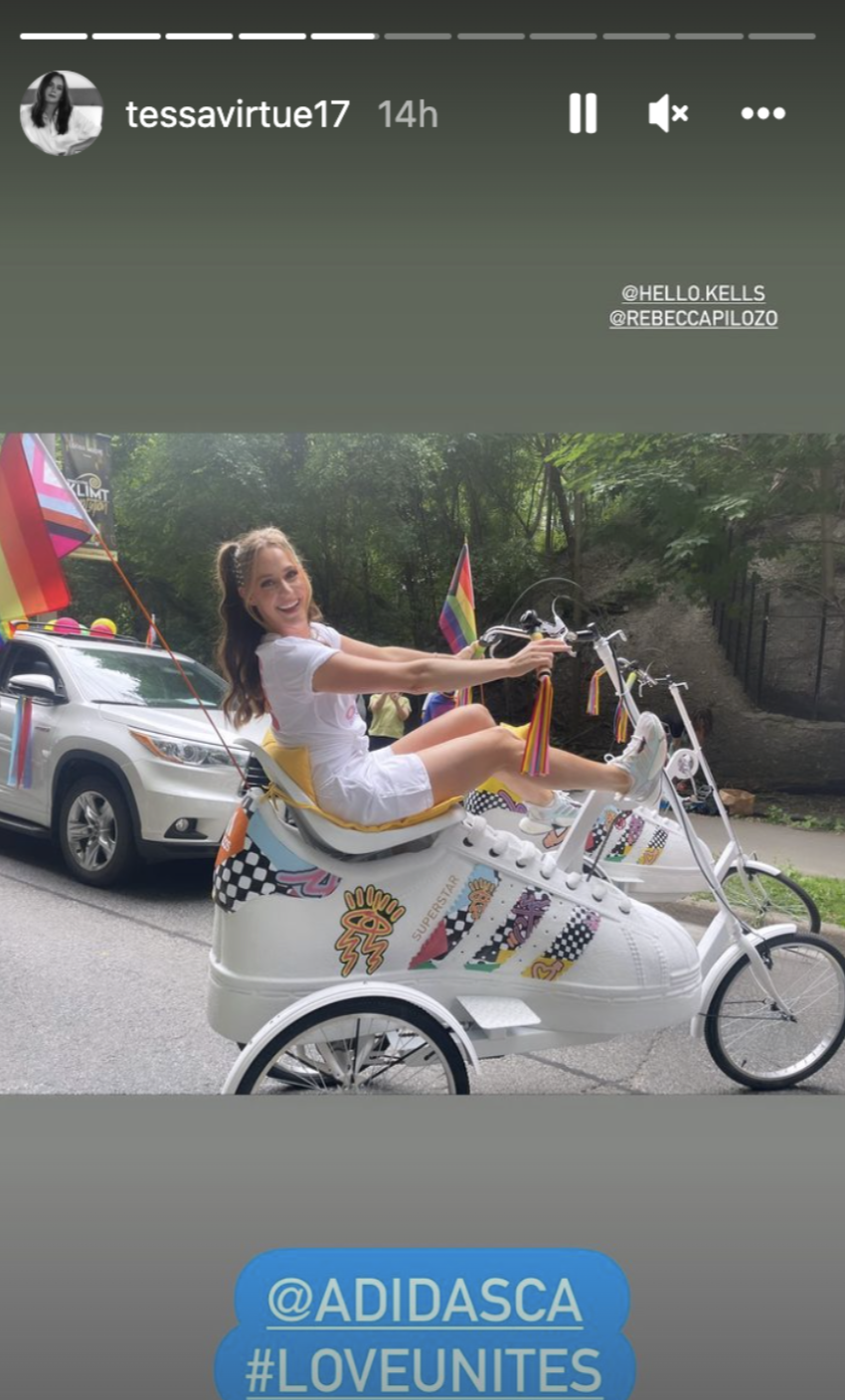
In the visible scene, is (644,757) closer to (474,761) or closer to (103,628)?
(474,761)

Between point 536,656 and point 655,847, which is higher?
point 536,656

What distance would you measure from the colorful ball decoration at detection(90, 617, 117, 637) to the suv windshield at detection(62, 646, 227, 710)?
0.23ft

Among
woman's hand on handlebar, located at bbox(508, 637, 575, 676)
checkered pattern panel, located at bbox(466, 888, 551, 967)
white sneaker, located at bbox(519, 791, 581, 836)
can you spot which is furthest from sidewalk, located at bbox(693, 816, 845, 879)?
woman's hand on handlebar, located at bbox(508, 637, 575, 676)

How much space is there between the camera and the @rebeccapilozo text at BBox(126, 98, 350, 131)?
1.51 metres

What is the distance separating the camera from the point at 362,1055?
6.48 ft

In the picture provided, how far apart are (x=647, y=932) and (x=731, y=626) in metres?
0.77

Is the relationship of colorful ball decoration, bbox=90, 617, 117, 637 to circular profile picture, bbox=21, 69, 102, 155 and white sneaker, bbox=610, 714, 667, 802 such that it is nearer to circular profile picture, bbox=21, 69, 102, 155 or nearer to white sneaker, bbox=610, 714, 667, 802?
circular profile picture, bbox=21, 69, 102, 155

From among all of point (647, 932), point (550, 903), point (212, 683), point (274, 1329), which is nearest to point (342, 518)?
point (212, 683)

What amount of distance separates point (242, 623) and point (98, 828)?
98 cm

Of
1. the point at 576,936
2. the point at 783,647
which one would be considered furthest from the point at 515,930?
the point at 783,647

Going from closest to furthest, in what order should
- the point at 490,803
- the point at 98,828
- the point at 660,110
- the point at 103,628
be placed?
the point at 660,110 → the point at 103,628 → the point at 490,803 → the point at 98,828

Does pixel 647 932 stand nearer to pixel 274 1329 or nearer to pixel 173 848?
pixel 274 1329

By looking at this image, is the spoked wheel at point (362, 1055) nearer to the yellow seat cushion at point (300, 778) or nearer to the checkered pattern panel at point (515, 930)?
the checkered pattern panel at point (515, 930)

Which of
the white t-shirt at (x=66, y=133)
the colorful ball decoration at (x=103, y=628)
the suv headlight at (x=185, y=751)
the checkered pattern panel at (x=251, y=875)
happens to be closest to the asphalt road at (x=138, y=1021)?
the suv headlight at (x=185, y=751)
